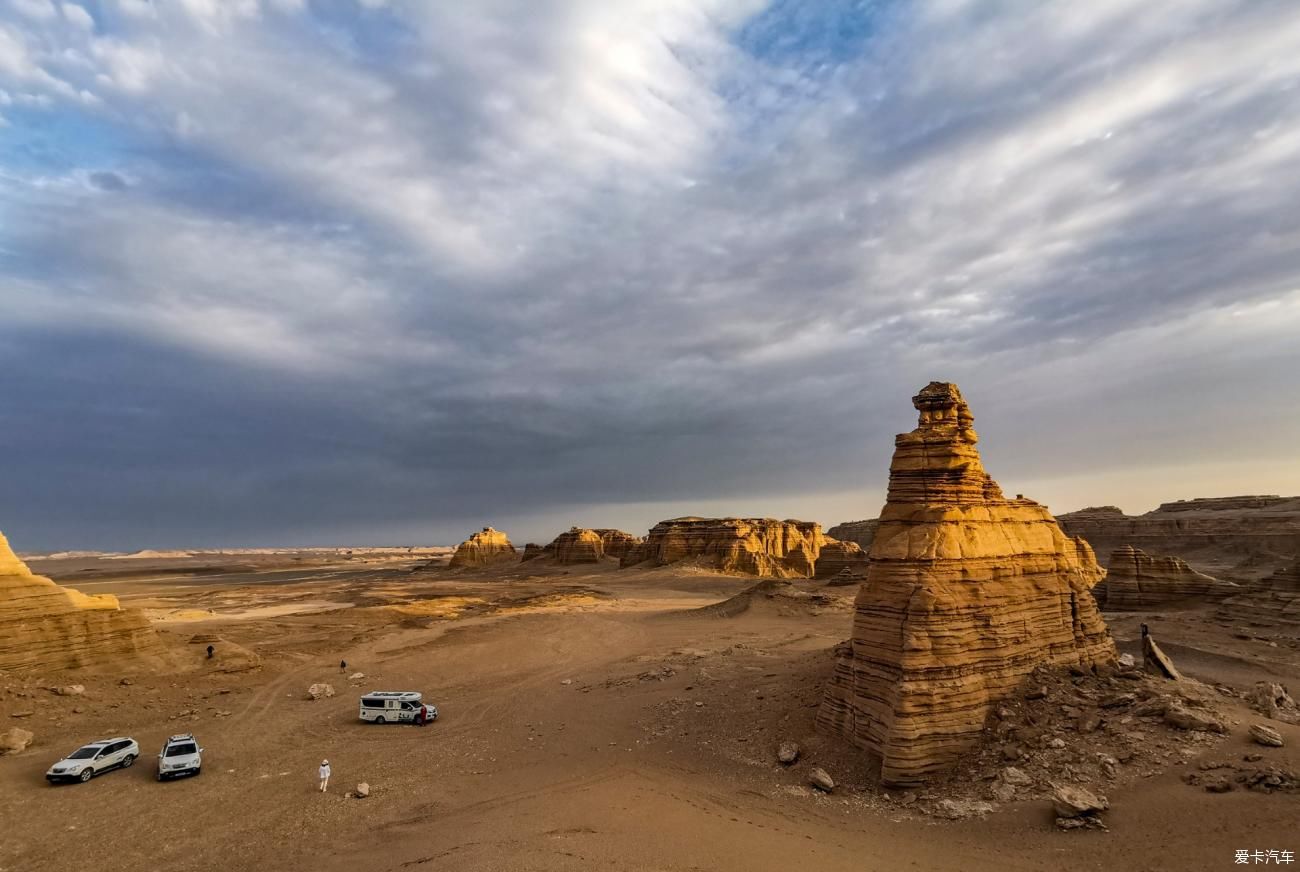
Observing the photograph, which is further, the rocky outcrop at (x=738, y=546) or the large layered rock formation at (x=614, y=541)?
the large layered rock formation at (x=614, y=541)

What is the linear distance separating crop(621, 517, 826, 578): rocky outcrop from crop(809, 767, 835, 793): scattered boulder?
263 ft

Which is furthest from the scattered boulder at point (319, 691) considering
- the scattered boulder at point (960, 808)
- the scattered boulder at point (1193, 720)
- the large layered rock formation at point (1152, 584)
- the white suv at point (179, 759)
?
the large layered rock formation at point (1152, 584)

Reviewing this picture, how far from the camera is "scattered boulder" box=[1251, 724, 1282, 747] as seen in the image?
1345 centimetres

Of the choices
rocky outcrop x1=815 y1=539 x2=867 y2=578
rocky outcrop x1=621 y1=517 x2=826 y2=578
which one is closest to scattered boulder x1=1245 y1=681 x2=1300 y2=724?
rocky outcrop x1=815 y1=539 x2=867 y2=578

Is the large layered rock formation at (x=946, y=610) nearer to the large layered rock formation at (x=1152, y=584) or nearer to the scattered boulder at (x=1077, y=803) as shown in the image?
the scattered boulder at (x=1077, y=803)

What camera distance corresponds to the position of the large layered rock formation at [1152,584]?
4084 centimetres

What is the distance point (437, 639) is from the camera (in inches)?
1804

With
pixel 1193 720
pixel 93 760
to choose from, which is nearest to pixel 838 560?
pixel 1193 720

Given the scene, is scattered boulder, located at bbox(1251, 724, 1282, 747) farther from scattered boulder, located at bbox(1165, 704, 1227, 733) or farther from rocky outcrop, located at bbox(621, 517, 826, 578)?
rocky outcrop, located at bbox(621, 517, 826, 578)

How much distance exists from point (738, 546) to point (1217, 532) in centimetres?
6029

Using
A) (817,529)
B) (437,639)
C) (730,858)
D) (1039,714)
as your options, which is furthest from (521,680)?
(817,529)

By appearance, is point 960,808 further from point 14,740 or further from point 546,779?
Answer: point 14,740

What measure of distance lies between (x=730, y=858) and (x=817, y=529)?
108 meters

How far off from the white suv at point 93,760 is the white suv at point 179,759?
5.70 ft
